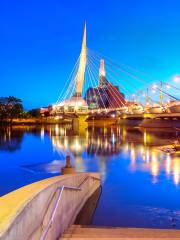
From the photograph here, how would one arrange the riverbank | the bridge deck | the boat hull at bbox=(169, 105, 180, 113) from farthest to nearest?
the riverbank < the boat hull at bbox=(169, 105, 180, 113) < the bridge deck

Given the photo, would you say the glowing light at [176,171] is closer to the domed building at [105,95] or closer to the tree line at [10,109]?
the tree line at [10,109]

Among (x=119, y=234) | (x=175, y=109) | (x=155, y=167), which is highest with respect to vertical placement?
(x=175, y=109)

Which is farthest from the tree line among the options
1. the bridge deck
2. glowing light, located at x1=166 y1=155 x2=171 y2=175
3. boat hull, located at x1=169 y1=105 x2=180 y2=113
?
the bridge deck

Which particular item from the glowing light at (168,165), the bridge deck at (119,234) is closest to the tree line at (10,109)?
the glowing light at (168,165)

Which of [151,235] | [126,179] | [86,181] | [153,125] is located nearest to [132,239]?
[151,235]

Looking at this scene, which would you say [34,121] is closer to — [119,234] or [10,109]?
[10,109]

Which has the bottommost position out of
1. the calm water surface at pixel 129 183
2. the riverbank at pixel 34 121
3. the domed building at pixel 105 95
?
the calm water surface at pixel 129 183

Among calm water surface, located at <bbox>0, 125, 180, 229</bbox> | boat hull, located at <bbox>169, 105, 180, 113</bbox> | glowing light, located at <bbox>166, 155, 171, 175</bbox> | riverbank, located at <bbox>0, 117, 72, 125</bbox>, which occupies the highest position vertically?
boat hull, located at <bbox>169, 105, 180, 113</bbox>

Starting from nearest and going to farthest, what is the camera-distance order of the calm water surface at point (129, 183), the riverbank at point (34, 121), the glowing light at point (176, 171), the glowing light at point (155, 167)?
1. the calm water surface at point (129, 183)
2. the glowing light at point (176, 171)
3. the glowing light at point (155, 167)
4. the riverbank at point (34, 121)

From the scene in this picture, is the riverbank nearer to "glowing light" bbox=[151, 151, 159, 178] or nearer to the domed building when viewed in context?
the domed building

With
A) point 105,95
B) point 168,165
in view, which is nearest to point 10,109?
point 105,95

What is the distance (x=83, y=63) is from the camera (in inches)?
2756

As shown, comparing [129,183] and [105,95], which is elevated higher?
[105,95]

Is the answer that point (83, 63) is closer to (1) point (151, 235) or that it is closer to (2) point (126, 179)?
(2) point (126, 179)
